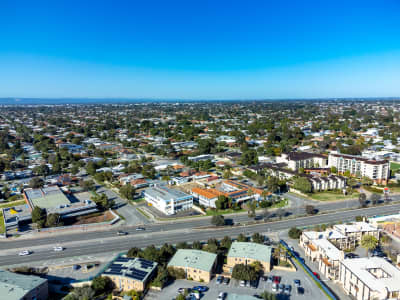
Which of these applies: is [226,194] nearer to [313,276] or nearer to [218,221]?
[218,221]

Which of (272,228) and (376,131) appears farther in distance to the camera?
(376,131)

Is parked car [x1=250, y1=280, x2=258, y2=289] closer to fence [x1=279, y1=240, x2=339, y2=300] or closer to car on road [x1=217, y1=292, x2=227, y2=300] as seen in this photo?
car on road [x1=217, y1=292, x2=227, y2=300]

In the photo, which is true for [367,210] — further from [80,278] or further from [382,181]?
[80,278]

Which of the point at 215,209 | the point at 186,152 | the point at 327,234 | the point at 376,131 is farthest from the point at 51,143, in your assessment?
the point at 376,131

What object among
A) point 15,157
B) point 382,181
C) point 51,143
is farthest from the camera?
point 51,143

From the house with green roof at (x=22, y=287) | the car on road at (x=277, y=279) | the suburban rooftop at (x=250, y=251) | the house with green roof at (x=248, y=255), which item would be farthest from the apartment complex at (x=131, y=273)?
the car on road at (x=277, y=279)

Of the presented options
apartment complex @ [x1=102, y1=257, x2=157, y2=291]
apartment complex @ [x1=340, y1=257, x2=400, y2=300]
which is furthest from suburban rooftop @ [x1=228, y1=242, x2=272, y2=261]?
apartment complex @ [x1=102, y1=257, x2=157, y2=291]

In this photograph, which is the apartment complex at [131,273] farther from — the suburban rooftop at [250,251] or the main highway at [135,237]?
the suburban rooftop at [250,251]
